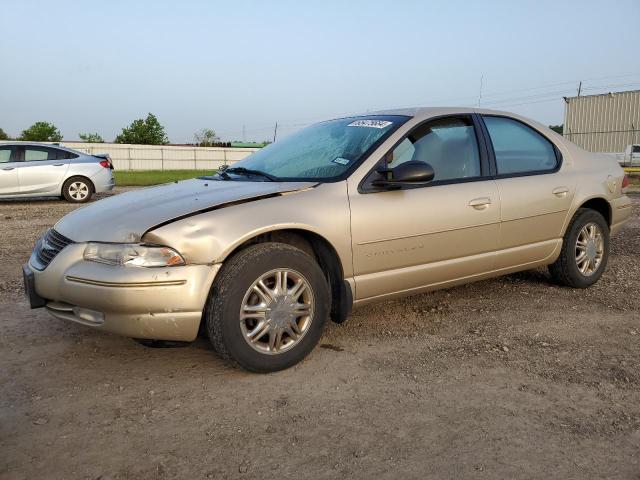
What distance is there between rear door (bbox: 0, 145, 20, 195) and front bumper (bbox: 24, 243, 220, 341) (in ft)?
33.8

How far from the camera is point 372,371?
3.25 metres

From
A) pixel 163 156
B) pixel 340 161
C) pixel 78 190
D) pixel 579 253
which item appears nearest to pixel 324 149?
pixel 340 161

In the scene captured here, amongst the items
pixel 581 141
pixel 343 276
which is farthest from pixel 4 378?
pixel 581 141

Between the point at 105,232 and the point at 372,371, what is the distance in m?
1.66

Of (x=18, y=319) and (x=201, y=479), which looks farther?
(x=18, y=319)

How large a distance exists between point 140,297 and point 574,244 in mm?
3526

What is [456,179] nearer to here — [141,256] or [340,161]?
[340,161]

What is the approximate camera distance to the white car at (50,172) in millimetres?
12016

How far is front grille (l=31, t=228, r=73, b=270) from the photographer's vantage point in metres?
3.31

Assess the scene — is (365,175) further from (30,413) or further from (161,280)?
(30,413)

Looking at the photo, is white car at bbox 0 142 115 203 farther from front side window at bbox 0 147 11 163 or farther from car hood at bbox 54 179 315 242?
car hood at bbox 54 179 315 242

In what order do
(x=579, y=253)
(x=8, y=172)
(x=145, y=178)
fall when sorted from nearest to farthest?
(x=579, y=253) → (x=8, y=172) → (x=145, y=178)

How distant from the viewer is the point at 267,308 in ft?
10.4

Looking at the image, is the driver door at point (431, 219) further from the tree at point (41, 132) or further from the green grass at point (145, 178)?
the tree at point (41, 132)
